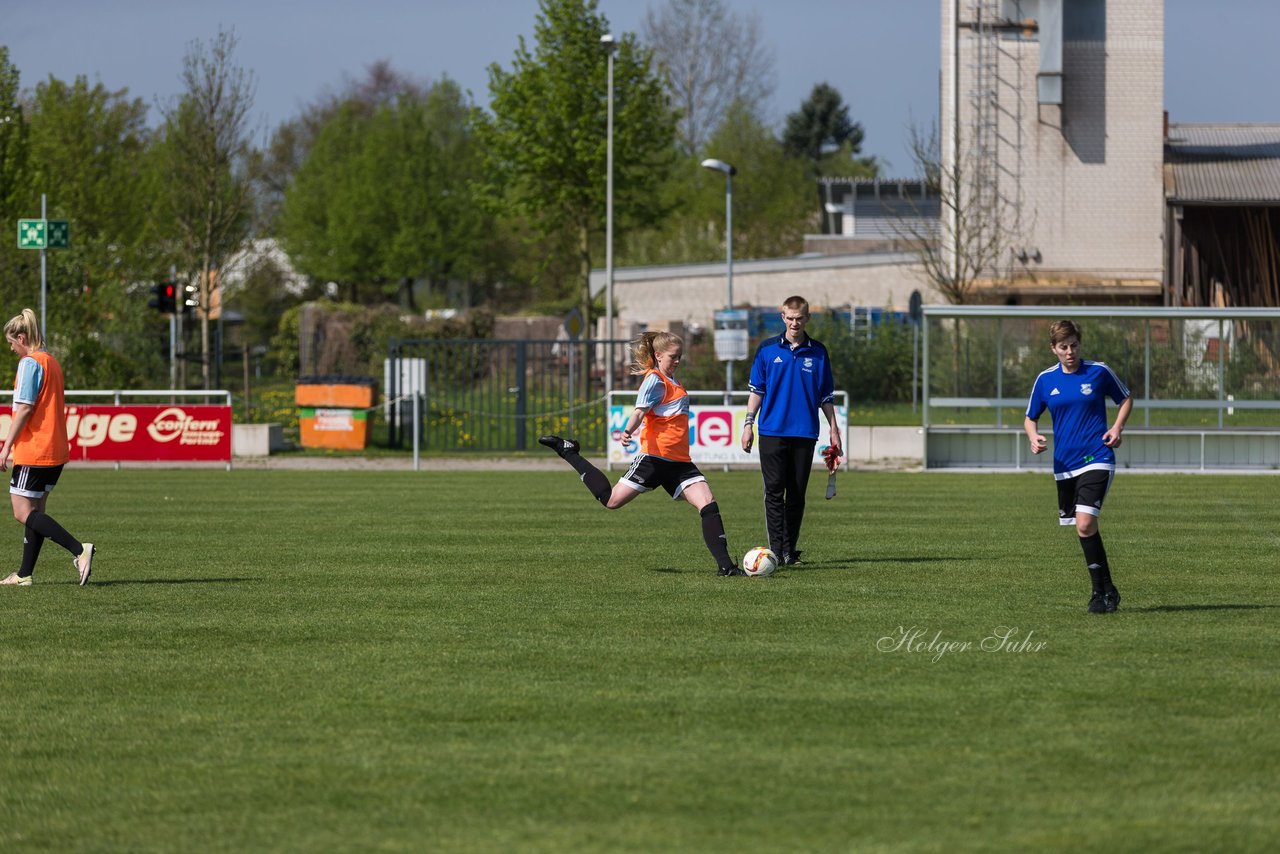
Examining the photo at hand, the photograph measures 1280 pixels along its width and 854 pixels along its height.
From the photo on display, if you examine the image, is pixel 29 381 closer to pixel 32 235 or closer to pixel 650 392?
pixel 650 392

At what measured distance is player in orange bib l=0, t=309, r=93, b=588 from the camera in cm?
1170

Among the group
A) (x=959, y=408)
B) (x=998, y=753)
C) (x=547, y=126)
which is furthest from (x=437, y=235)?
(x=998, y=753)

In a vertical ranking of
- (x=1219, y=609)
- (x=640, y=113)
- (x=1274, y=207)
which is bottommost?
(x=1219, y=609)

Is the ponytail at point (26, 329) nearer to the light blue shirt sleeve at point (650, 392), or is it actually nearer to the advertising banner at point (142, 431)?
the light blue shirt sleeve at point (650, 392)

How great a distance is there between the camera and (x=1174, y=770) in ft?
20.5

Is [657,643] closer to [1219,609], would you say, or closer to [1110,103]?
[1219,609]

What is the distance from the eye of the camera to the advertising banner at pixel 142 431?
27.3 meters

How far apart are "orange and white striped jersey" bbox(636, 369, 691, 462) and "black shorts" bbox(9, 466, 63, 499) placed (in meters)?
4.20

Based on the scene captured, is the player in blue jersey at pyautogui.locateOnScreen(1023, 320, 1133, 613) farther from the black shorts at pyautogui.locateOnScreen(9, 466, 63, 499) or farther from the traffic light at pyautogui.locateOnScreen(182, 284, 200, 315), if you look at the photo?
the traffic light at pyautogui.locateOnScreen(182, 284, 200, 315)

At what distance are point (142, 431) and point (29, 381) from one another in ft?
53.2

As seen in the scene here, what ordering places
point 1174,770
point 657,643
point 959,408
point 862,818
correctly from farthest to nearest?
point 959,408
point 657,643
point 1174,770
point 862,818

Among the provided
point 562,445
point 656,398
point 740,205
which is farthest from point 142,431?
point 740,205

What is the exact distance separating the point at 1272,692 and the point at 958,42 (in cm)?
4038

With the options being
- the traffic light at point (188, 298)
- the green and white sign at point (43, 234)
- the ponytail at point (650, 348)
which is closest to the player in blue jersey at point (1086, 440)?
the ponytail at point (650, 348)
